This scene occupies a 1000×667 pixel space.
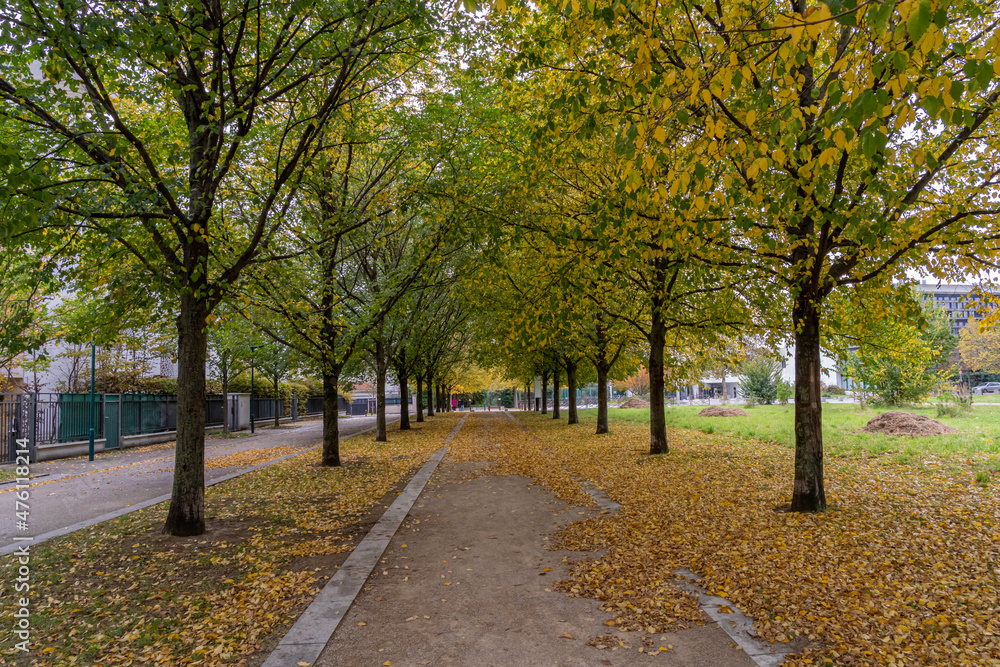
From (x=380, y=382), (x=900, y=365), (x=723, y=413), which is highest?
(x=900, y=365)

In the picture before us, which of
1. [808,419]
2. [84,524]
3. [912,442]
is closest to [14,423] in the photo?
[84,524]

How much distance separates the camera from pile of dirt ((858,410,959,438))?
13.9 metres

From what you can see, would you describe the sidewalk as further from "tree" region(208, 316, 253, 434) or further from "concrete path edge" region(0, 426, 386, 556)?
"tree" region(208, 316, 253, 434)

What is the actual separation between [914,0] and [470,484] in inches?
385

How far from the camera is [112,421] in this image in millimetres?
19516

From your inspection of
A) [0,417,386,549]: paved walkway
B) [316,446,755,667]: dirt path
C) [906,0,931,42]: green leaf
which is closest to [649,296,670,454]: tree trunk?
[316,446,755,667]: dirt path

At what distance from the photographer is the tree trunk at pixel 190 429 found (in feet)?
21.9

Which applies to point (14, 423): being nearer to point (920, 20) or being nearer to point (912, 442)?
point (920, 20)

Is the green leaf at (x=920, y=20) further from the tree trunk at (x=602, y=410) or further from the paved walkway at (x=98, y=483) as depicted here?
the tree trunk at (x=602, y=410)

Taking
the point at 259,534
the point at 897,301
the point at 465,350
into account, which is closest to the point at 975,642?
the point at 897,301

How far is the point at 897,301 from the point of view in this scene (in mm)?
7230

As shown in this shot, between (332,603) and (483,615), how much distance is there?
1.31 meters

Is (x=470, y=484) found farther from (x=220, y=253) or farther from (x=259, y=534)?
(x=220, y=253)

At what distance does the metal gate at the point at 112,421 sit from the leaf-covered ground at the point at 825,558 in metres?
17.6
